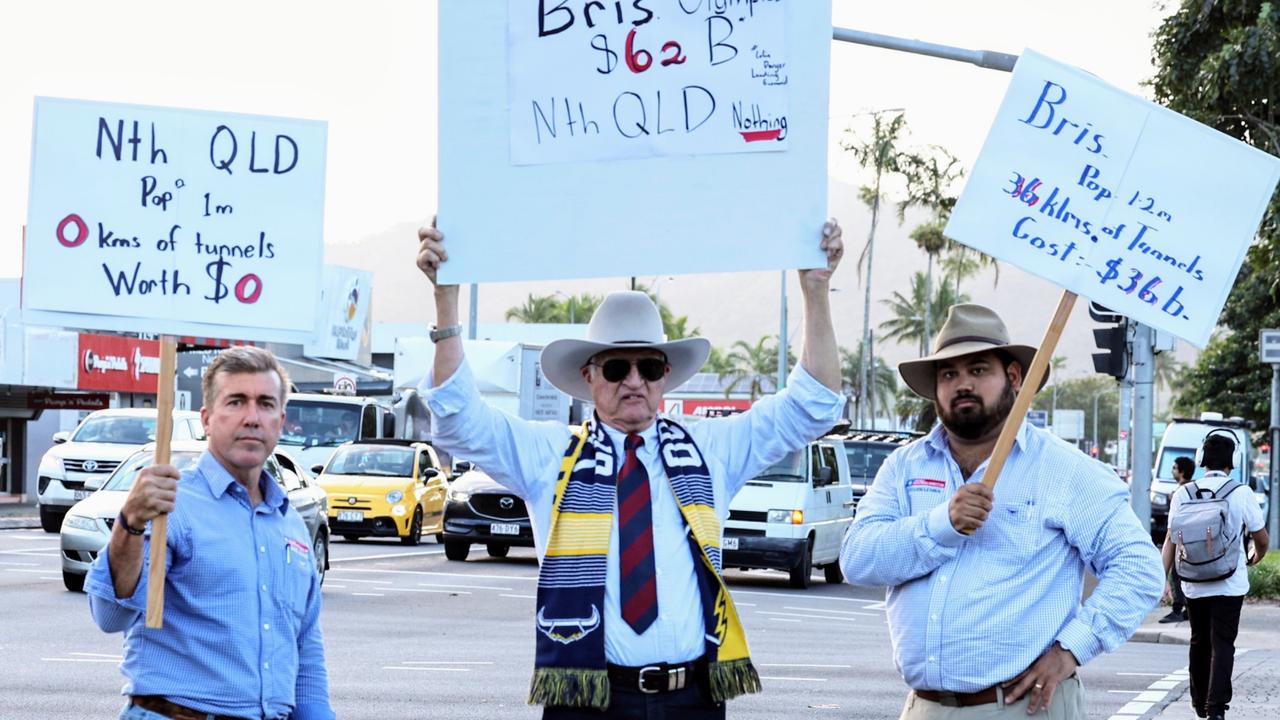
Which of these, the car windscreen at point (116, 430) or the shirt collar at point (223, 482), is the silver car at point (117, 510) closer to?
the car windscreen at point (116, 430)

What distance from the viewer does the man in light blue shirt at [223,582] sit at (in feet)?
15.5

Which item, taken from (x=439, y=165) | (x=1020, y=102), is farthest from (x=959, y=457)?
(x=439, y=165)

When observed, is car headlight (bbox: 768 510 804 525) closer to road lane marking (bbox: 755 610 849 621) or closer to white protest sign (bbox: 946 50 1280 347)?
road lane marking (bbox: 755 610 849 621)

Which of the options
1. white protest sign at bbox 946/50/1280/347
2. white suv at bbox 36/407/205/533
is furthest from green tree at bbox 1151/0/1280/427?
white protest sign at bbox 946/50/1280/347

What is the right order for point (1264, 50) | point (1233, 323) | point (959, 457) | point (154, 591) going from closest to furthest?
point (154, 591) < point (959, 457) < point (1264, 50) < point (1233, 323)

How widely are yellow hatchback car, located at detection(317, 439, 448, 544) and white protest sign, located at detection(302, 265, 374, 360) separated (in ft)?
121

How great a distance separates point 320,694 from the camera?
5.07 meters

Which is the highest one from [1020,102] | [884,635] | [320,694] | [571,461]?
[1020,102]

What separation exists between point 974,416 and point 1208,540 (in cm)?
678

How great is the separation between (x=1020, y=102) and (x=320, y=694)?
105 inches

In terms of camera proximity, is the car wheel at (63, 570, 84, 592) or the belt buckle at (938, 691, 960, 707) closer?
the belt buckle at (938, 691, 960, 707)

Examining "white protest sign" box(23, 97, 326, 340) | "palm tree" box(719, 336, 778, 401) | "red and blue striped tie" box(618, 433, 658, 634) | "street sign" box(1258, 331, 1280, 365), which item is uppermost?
"palm tree" box(719, 336, 778, 401)

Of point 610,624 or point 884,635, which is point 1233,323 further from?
point 610,624

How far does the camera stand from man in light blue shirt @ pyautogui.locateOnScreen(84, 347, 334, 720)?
15.5 ft
